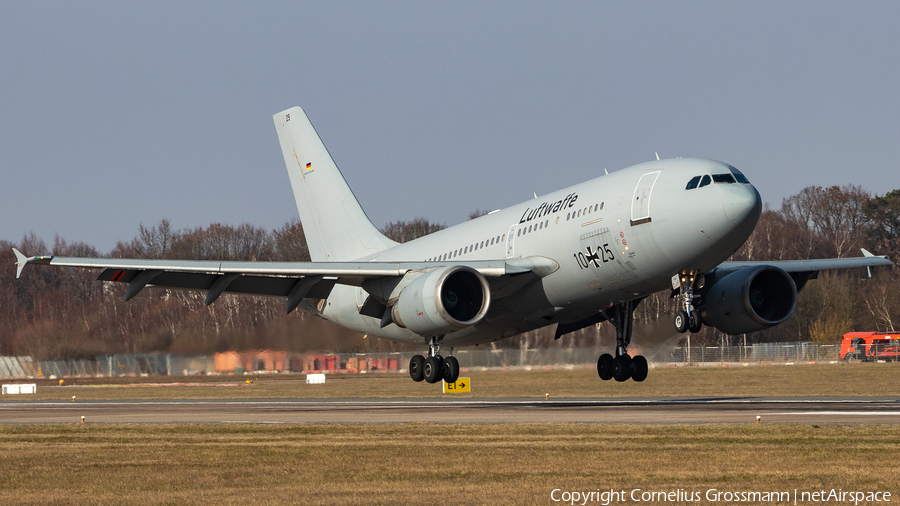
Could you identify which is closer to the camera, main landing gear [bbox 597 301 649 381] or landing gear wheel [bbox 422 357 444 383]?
landing gear wheel [bbox 422 357 444 383]

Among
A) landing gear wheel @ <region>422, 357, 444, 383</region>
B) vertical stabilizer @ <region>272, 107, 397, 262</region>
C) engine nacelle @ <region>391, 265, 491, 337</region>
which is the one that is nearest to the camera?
engine nacelle @ <region>391, 265, 491, 337</region>

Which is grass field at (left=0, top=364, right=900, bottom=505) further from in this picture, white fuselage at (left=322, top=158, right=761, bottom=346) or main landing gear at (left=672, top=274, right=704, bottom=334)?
main landing gear at (left=672, top=274, right=704, bottom=334)

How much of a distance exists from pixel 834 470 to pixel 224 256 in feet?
226

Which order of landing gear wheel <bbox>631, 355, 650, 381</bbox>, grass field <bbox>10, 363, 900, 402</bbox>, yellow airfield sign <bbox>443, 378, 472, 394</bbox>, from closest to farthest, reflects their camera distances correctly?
landing gear wheel <bbox>631, 355, 650, 381</bbox> → grass field <bbox>10, 363, 900, 402</bbox> → yellow airfield sign <bbox>443, 378, 472, 394</bbox>

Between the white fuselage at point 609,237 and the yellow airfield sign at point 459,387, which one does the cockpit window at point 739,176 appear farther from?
the yellow airfield sign at point 459,387

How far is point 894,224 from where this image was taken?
385 ft

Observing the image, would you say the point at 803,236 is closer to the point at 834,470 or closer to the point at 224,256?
the point at 224,256

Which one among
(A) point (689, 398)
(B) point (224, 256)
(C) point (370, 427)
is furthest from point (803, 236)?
(C) point (370, 427)

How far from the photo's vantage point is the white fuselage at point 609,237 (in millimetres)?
26953

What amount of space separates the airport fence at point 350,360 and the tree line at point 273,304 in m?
0.80

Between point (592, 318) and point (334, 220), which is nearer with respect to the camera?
point (592, 318)

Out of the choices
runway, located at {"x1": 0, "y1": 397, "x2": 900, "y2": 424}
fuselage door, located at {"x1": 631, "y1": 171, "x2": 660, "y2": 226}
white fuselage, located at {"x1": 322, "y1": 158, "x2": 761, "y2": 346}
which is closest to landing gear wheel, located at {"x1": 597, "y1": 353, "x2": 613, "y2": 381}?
runway, located at {"x1": 0, "y1": 397, "x2": 900, "y2": 424}

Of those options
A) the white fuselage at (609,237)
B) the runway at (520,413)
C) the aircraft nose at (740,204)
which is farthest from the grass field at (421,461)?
the white fuselage at (609,237)

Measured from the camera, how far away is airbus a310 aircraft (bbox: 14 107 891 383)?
27500 millimetres
